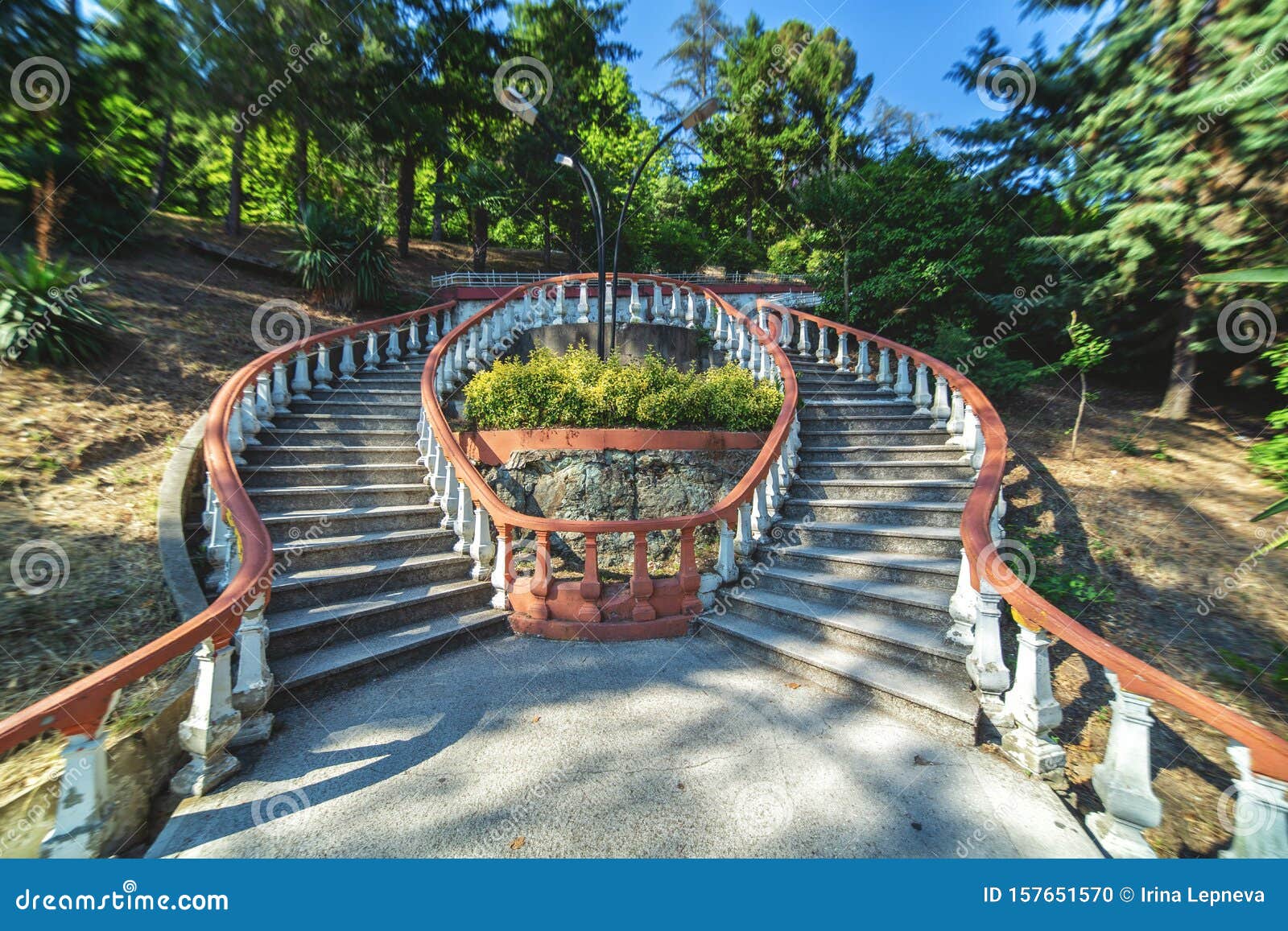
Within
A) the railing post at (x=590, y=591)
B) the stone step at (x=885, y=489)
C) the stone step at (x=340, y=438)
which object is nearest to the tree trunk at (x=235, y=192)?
the stone step at (x=340, y=438)

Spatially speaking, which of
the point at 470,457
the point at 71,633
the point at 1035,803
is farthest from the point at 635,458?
the point at 71,633

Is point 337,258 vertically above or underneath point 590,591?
above

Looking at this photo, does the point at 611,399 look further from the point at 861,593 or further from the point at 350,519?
the point at 861,593

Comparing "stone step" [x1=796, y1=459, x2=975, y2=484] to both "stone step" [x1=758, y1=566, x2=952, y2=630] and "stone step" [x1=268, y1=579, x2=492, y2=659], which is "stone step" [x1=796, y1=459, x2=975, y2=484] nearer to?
"stone step" [x1=758, y1=566, x2=952, y2=630]

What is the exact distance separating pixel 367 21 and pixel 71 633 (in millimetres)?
19422

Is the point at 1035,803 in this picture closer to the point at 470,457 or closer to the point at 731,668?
the point at 731,668

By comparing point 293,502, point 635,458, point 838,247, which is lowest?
point 293,502

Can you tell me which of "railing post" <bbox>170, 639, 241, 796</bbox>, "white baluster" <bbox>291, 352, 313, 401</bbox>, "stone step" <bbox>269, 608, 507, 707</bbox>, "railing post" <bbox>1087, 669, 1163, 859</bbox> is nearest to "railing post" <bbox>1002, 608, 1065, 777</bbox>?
"railing post" <bbox>1087, 669, 1163, 859</bbox>

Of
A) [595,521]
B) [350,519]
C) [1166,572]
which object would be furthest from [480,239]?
[1166,572]

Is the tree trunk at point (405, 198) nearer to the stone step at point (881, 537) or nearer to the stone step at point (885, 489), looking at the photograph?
the stone step at point (885, 489)

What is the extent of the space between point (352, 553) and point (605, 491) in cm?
256

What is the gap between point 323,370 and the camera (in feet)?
23.8

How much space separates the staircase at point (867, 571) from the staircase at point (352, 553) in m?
2.52

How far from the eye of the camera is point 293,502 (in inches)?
200
